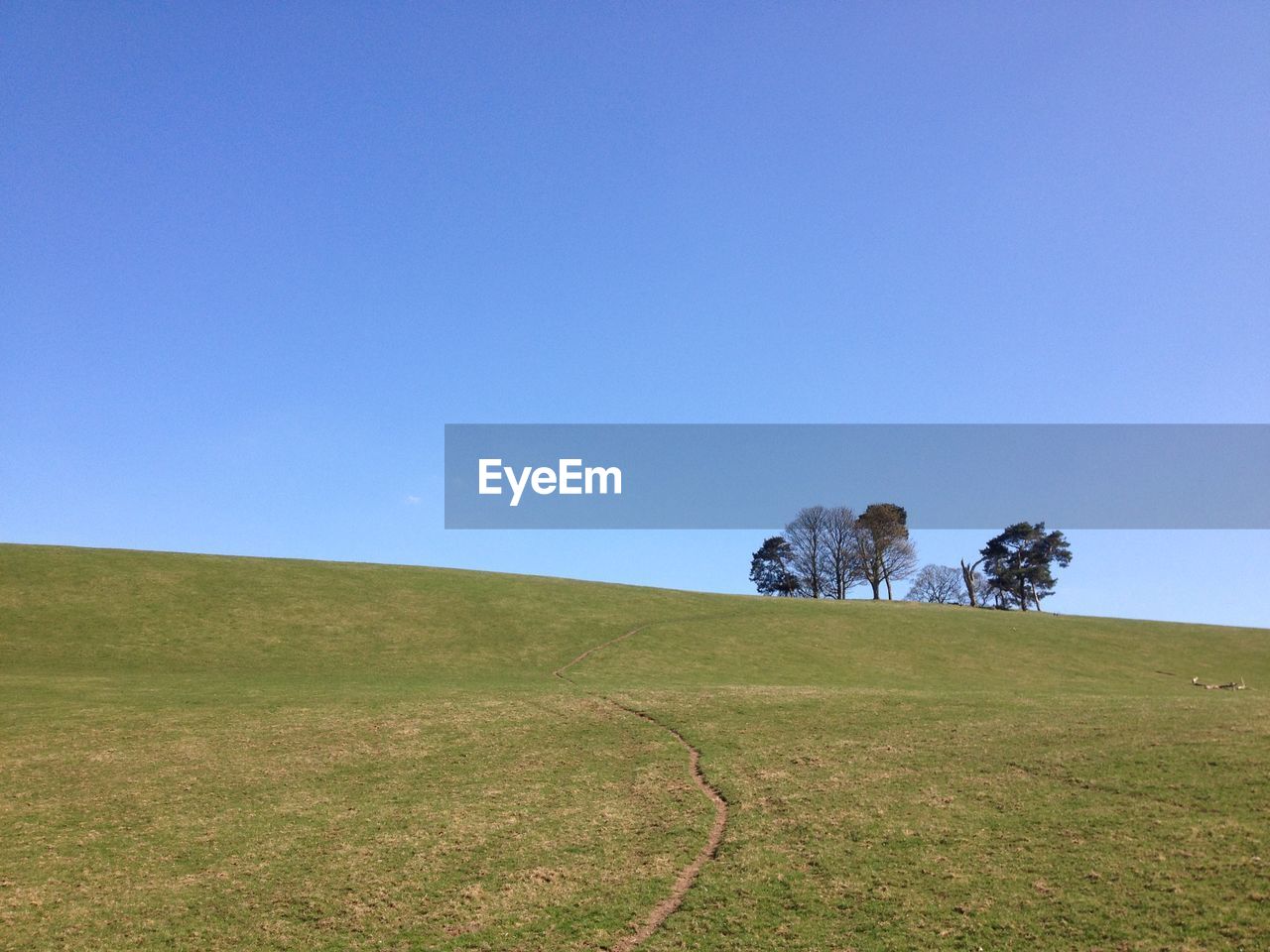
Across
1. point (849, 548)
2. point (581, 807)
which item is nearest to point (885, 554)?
point (849, 548)

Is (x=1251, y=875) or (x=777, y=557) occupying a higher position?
(x=777, y=557)

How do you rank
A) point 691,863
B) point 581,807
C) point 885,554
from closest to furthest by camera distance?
point 691,863 < point 581,807 < point 885,554

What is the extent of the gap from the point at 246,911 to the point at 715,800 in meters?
10.0

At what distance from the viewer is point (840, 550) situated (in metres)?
108

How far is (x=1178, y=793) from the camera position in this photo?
1766cm

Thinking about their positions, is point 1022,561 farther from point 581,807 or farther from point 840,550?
point 581,807

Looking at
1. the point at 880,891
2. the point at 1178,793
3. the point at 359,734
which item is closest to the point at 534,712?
the point at 359,734

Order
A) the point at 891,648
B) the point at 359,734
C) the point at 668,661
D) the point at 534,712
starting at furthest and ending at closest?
the point at 891,648 → the point at 668,661 → the point at 534,712 → the point at 359,734

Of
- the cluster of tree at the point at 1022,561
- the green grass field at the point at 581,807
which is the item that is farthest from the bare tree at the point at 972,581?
the green grass field at the point at 581,807

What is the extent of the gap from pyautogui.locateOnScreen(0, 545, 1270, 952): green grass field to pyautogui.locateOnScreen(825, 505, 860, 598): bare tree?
64660 millimetres

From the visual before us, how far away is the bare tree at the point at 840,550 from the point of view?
108m

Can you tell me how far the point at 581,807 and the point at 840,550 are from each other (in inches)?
3732

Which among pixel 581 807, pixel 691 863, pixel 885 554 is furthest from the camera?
pixel 885 554

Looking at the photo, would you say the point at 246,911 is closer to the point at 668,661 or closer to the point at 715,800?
the point at 715,800
